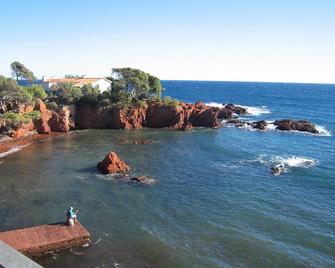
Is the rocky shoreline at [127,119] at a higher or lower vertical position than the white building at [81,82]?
lower

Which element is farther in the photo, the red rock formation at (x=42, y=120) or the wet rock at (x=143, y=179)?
the red rock formation at (x=42, y=120)

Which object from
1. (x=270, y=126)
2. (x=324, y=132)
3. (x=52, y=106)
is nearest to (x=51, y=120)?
(x=52, y=106)

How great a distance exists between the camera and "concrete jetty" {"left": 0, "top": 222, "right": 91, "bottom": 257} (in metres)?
29.9

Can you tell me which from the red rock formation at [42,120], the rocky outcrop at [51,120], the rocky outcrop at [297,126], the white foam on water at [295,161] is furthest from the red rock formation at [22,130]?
the rocky outcrop at [297,126]

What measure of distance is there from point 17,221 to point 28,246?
251 inches

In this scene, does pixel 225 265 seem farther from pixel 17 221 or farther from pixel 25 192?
pixel 25 192

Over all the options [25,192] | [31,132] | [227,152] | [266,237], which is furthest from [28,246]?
[31,132]

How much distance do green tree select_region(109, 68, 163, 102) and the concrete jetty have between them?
56634mm

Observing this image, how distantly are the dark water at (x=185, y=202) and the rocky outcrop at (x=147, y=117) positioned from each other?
15773mm

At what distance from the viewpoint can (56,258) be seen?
2936cm

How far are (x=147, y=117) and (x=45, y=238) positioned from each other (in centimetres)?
5825

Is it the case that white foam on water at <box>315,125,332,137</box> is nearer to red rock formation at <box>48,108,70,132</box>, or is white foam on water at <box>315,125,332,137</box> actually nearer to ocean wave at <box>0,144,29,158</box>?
red rock formation at <box>48,108,70,132</box>

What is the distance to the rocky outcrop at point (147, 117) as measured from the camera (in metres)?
84.4

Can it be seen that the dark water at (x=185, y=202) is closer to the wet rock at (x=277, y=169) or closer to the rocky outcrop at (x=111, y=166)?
the wet rock at (x=277, y=169)
